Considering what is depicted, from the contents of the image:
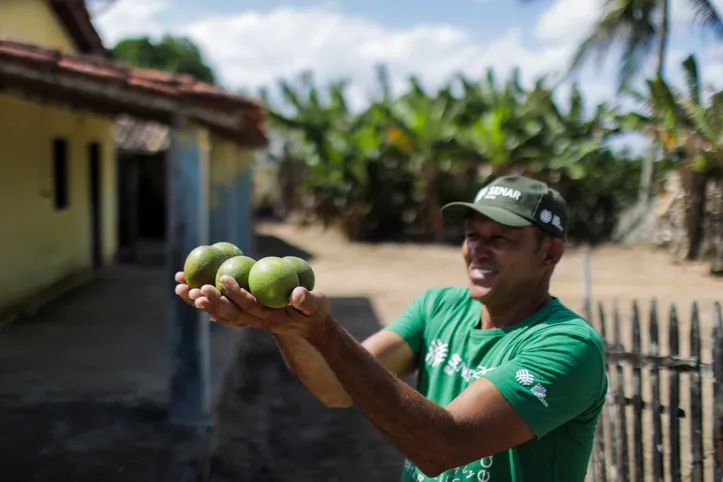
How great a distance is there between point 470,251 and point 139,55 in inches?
1413

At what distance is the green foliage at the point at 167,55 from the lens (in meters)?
35.0

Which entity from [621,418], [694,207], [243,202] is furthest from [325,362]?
[243,202]

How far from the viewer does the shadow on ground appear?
4895 mm

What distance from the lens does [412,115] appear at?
1966 cm

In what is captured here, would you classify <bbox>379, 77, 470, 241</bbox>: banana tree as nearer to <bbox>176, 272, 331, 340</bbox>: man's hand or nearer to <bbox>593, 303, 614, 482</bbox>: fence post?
<bbox>593, 303, 614, 482</bbox>: fence post

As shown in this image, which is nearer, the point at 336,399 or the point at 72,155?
the point at 336,399

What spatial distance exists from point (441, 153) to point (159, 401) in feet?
47.3

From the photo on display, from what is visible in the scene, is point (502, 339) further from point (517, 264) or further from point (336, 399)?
point (336, 399)

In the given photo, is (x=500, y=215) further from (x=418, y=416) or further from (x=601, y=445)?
(x=601, y=445)

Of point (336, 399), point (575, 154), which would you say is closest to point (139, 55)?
point (575, 154)

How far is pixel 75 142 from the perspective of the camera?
11695 millimetres

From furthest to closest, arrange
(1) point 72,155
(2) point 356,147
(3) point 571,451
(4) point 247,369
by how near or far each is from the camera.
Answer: (2) point 356,147
(1) point 72,155
(4) point 247,369
(3) point 571,451

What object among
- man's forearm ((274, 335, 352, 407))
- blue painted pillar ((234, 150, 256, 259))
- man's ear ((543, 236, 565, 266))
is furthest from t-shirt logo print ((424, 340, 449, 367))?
blue painted pillar ((234, 150, 256, 259))

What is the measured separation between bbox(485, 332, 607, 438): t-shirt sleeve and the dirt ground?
2276mm
